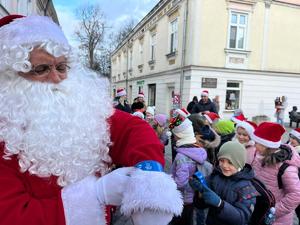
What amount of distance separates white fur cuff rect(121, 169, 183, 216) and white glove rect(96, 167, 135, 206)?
28mm

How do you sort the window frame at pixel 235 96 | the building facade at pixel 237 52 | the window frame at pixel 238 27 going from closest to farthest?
the building facade at pixel 237 52, the window frame at pixel 238 27, the window frame at pixel 235 96

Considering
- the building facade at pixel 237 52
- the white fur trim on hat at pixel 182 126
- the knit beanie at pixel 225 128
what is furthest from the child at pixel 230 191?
the building facade at pixel 237 52

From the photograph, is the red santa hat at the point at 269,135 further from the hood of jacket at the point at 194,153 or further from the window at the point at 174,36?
the window at the point at 174,36

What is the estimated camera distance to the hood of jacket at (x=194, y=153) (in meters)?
3.04

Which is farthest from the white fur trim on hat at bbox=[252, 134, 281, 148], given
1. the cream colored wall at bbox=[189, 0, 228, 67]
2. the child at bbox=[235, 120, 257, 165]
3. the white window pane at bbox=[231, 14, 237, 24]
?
the white window pane at bbox=[231, 14, 237, 24]

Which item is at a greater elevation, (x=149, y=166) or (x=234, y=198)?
(x=149, y=166)

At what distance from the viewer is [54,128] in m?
1.21

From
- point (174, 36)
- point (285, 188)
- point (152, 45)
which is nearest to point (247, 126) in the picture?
point (285, 188)

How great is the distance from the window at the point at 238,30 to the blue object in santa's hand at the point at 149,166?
1368 centimetres

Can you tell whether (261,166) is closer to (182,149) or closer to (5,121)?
(182,149)

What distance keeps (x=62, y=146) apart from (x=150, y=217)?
1.64 ft

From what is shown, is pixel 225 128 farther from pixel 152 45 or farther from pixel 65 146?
pixel 152 45

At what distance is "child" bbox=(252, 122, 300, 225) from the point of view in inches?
100

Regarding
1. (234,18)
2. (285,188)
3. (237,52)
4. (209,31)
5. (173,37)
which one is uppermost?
(234,18)
